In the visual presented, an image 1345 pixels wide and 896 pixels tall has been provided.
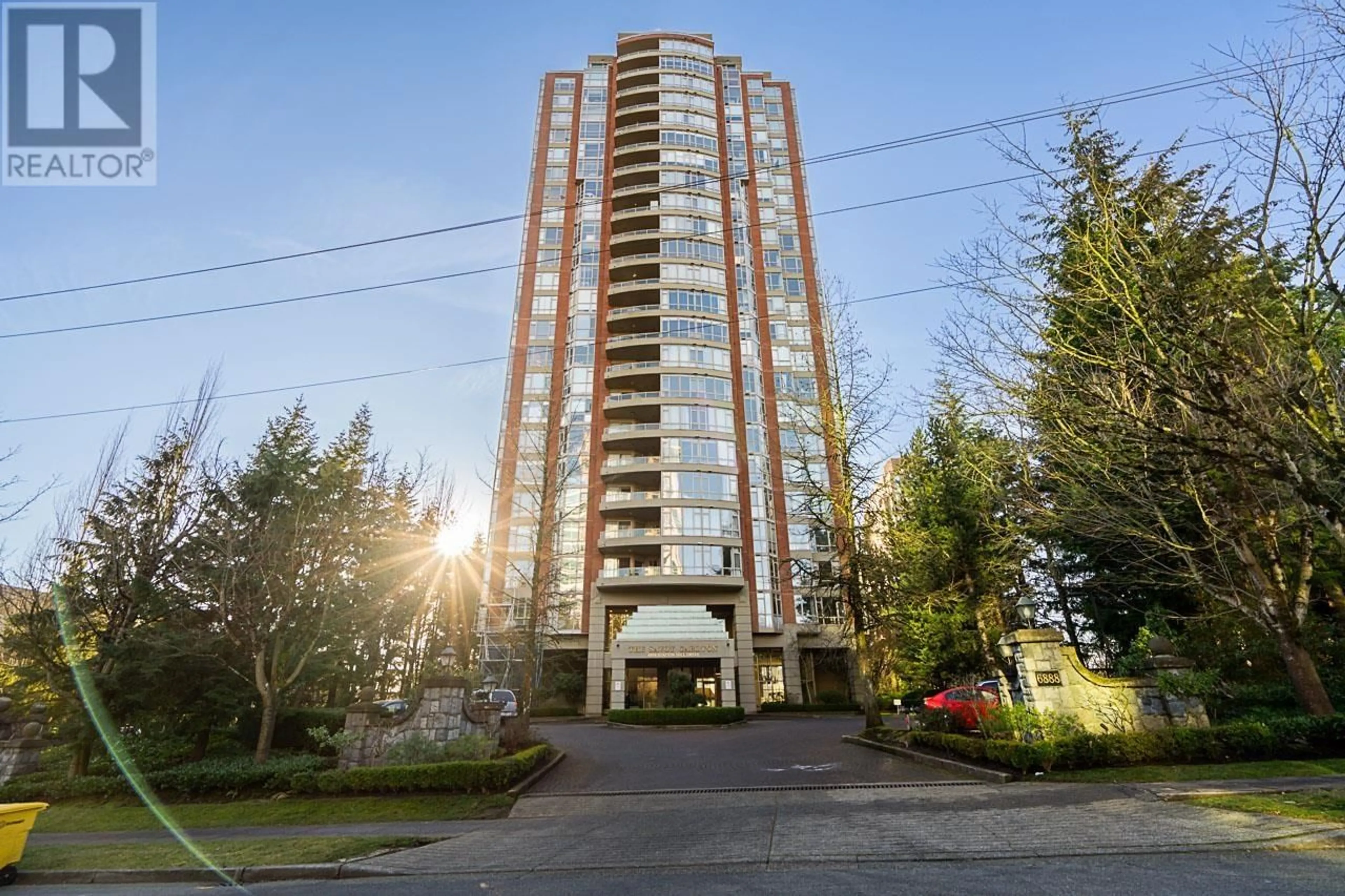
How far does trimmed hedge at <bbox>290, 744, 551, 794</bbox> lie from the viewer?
11664 millimetres

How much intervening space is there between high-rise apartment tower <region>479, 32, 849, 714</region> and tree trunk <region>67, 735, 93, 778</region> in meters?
15.1

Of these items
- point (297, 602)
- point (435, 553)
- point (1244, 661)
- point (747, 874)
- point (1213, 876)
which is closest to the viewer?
point (1213, 876)

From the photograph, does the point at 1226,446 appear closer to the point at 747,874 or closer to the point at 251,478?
the point at 747,874

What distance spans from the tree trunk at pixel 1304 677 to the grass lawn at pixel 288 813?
52.4ft

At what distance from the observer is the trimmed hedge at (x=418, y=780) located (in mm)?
11664

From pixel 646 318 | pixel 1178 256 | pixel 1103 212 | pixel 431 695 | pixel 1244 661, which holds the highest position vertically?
pixel 646 318

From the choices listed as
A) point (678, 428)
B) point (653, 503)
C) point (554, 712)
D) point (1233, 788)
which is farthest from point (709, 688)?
point (1233, 788)

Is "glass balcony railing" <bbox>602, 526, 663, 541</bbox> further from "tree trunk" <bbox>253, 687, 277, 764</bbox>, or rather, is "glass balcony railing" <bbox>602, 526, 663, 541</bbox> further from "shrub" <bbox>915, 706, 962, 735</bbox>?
"tree trunk" <bbox>253, 687, 277, 764</bbox>

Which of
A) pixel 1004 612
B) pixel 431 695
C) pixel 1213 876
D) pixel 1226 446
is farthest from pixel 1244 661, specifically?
pixel 431 695

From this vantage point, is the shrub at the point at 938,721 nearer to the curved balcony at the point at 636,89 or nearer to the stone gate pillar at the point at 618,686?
the stone gate pillar at the point at 618,686

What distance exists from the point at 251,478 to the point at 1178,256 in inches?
856

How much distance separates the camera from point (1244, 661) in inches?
658

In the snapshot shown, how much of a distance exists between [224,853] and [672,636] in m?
28.1

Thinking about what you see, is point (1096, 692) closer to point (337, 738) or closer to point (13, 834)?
point (337, 738)
